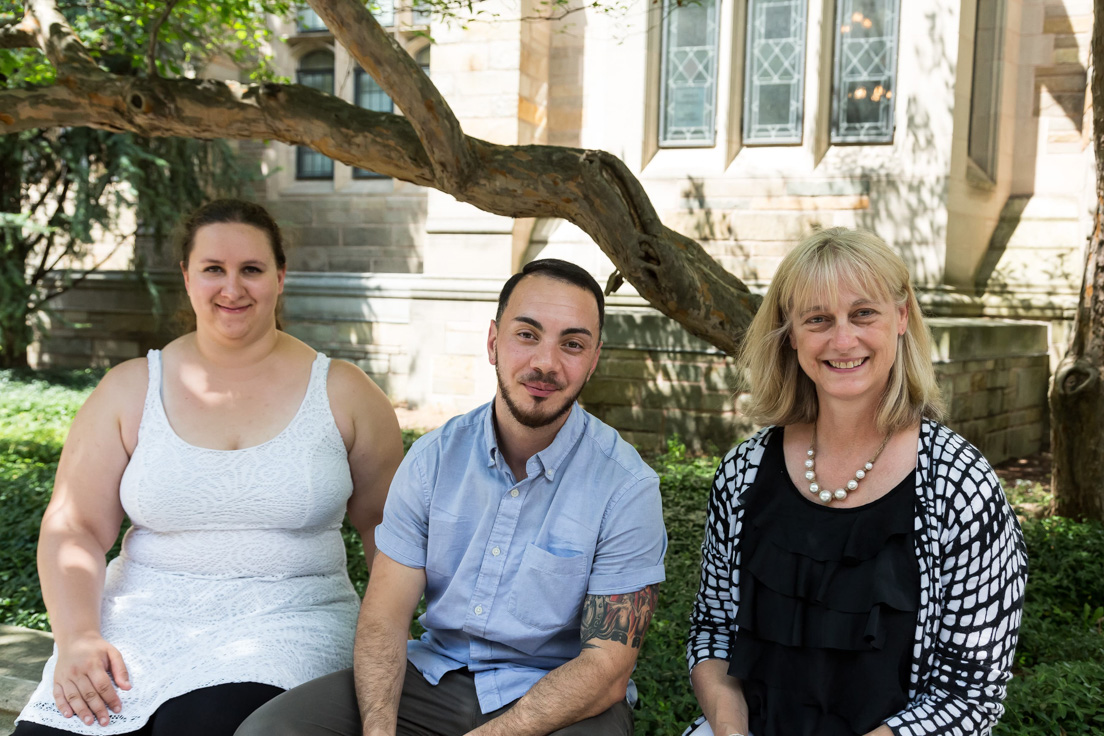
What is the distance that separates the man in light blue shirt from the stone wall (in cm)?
341

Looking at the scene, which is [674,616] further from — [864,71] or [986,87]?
[986,87]

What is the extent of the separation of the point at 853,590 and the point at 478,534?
829 mm

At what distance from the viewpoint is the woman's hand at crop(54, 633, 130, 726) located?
2.13 metres

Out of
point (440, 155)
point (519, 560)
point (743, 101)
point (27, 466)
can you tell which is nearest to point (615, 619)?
point (519, 560)

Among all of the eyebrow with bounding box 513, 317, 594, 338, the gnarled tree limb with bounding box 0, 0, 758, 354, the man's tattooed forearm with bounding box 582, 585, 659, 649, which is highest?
the gnarled tree limb with bounding box 0, 0, 758, 354

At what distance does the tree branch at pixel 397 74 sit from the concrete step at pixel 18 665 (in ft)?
7.11

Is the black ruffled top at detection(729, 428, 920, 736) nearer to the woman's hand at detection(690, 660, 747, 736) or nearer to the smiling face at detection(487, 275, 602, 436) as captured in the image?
the woman's hand at detection(690, 660, 747, 736)

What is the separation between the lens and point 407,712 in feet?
7.08

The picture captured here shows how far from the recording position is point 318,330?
413 inches

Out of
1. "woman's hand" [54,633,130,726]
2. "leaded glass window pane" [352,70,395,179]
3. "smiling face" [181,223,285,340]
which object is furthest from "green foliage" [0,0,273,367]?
"woman's hand" [54,633,130,726]

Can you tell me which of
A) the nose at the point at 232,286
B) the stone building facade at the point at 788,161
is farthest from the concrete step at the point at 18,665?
the stone building facade at the point at 788,161

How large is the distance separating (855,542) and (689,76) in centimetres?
727

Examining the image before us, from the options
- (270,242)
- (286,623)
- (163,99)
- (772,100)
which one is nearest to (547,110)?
(772,100)

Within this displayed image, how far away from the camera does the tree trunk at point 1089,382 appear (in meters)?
4.74
